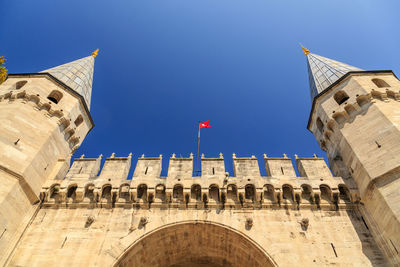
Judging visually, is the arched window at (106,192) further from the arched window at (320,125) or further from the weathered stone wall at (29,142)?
the arched window at (320,125)

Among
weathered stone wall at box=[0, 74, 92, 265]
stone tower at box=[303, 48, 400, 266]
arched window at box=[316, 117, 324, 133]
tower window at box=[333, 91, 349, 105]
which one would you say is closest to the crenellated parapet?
weathered stone wall at box=[0, 74, 92, 265]

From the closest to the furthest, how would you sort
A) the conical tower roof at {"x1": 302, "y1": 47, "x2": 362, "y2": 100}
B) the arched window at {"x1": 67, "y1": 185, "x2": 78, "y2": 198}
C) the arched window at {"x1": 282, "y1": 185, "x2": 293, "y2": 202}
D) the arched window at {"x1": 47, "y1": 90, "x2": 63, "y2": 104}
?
the arched window at {"x1": 282, "y1": 185, "x2": 293, "y2": 202} < the arched window at {"x1": 67, "y1": 185, "x2": 78, "y2": 198} < the arched window at {"x1": 47, "y1": 90, "x2": 63, "y2": 104} < the conical tower roof at {"x1": 302, "y1": 47, "x2": 362, "y2": 100}

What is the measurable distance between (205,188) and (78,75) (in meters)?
13.4

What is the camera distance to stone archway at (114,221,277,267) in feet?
36.8

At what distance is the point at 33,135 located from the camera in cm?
1288

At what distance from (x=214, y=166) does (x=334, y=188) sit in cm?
596

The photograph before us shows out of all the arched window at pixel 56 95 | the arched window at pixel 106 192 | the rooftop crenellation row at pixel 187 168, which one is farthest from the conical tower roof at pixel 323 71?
the arched window at pixel 56 95

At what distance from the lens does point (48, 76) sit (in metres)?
16.2

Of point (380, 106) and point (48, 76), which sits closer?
point (380, 106)

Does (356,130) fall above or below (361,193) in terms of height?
above

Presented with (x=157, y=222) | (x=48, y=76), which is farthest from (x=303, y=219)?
(x=48, y=76)

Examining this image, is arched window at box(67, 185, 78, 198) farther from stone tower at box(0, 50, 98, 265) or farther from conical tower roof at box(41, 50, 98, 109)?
conical tower roof at box(41, 50, 98, 109)

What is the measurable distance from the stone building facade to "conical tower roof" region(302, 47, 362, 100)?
98.8 inches

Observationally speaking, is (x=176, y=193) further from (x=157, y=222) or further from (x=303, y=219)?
(x=303, y=219)
